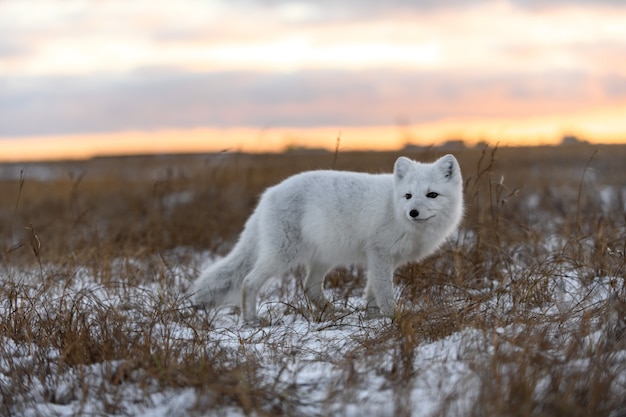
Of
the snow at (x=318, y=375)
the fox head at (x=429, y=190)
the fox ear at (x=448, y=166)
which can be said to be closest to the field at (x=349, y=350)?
the snow at (x=318, y=375)

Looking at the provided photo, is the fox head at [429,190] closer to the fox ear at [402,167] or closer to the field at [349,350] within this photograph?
the fox ear at [402,167]

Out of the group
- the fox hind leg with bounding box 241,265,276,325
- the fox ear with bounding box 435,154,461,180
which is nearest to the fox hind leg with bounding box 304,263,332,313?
the fox hind leg with bounding box 241,265,276,325

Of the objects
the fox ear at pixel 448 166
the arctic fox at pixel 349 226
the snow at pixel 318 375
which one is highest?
the fox ear at pixel 448 166

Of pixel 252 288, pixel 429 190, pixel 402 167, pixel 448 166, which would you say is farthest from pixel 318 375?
pixel 448 166

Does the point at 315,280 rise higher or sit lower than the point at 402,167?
lower

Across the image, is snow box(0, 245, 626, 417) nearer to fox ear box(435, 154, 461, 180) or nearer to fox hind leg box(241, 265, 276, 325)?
fox hind leg box(241, 265, 276, 325)

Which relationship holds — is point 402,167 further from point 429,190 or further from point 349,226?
point 349,226

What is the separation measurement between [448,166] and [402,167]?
33 cm

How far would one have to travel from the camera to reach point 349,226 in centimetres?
461

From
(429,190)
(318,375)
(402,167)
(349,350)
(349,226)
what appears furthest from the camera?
(349,226)

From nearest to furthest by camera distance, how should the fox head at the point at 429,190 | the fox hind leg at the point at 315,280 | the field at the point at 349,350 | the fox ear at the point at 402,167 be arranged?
the field at the point at 349,350 → the fox head at the point at 429,190 → the fox ear at the point at 402,167 → the fox hind leg at the point at 315,280

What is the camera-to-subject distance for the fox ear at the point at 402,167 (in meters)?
4.46

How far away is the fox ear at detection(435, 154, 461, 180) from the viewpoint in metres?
4.49

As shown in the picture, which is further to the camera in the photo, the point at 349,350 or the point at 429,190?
the point at 429,190
